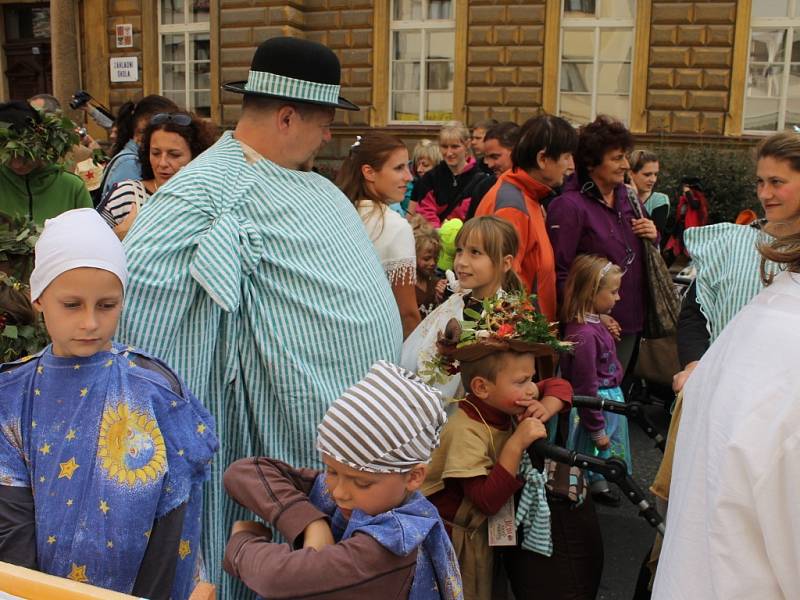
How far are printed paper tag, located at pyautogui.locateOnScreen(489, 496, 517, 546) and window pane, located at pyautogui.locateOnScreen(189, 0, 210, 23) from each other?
51.8ft

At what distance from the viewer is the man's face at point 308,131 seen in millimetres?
2598

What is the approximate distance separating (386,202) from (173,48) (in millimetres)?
14622

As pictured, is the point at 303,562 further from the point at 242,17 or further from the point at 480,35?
the point at 242,17

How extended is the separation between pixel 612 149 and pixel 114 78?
8.56 meters

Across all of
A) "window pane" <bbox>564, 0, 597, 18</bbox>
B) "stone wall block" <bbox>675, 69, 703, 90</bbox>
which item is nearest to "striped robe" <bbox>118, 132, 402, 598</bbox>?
"stone wall block" <bbox>675, 69, 703, 90</bbox>

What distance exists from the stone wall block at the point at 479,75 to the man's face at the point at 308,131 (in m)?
12.2

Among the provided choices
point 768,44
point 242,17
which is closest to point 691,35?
point 768,44

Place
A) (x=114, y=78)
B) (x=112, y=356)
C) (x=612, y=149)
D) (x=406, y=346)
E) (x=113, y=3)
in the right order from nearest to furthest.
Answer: (x=112, y=356) < (x=406, y=346) < (x=612, y=149) < (x=114, y=78) < (x=113, y=3)

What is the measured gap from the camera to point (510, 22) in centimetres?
1416

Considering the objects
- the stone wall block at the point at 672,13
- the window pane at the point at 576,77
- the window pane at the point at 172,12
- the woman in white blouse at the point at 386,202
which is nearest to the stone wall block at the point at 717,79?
the stone wall block at the point at 672,13

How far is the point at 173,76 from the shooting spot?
1739cm

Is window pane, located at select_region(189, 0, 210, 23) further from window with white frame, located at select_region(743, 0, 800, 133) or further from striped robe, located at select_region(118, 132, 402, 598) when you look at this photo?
striped robe, located at select_region(118, 132, 402, 598)

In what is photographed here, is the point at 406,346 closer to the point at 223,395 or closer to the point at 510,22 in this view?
the point at 223,395

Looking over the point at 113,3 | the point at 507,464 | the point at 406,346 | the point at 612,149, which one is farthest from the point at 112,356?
the point at 113,3
